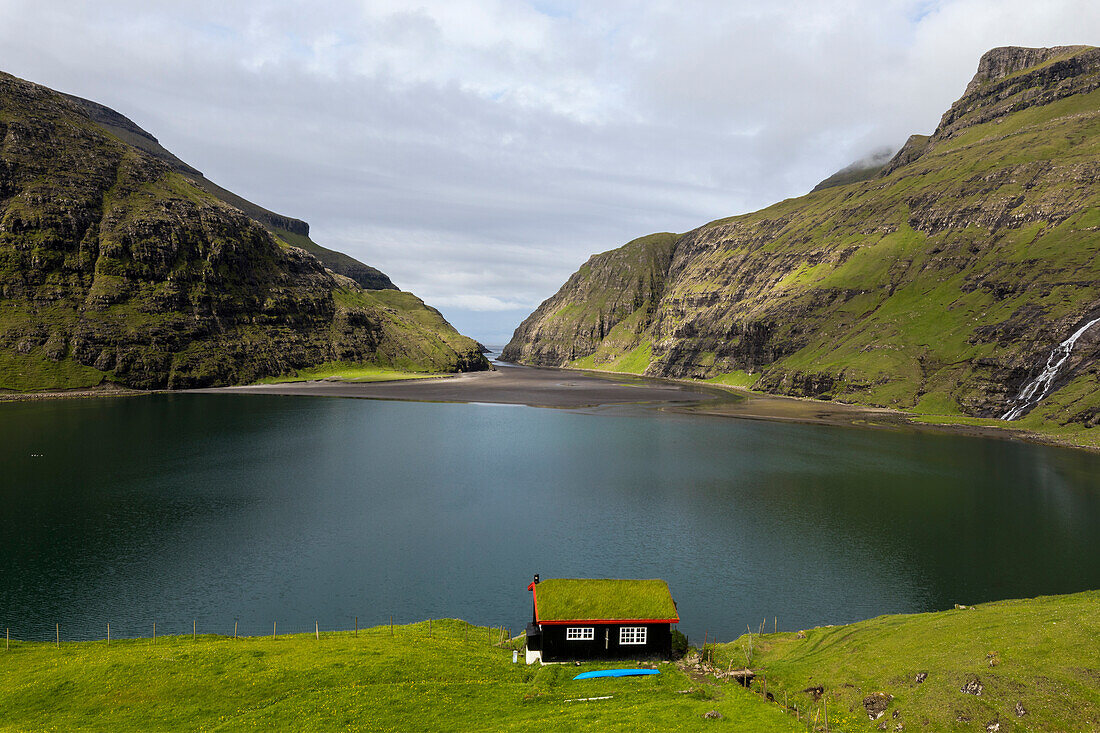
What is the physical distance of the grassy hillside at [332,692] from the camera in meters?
27.1

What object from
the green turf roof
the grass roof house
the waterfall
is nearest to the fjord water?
the grass roof house

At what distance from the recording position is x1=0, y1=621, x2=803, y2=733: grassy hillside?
27094 millimetres

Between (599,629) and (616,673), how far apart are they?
10.9 ft

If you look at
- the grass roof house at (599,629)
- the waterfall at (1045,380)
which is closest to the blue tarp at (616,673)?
the grass roof house at (599,629)

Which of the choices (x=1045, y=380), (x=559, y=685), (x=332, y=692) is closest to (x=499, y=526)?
(x=559, y=685)

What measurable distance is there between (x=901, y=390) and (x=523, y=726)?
202731mm

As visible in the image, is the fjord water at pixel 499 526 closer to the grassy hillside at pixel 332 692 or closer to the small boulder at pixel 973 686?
the grassy hillside at pixel 332 692

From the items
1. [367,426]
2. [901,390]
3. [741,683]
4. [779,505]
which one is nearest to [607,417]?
[367,426]

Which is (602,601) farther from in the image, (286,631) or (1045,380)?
(1045,380)

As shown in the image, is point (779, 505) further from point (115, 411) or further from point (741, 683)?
point (115, 411)

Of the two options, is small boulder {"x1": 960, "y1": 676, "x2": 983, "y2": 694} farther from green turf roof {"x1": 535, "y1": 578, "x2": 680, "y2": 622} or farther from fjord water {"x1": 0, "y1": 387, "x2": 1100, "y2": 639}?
fjord water {"x1": 0, "y1": 387, "x2": 1100, "y2": 639}

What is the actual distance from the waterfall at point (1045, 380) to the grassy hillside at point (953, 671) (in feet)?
479

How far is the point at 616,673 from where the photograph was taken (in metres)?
35.8

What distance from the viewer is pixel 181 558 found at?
56.8 metres
